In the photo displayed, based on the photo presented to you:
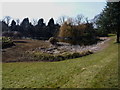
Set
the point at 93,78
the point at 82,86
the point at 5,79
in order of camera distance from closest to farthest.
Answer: the point at 82,86 < the point at 93,78 < the point at 5,79

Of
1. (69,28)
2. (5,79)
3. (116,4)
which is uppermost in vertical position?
(116,4)

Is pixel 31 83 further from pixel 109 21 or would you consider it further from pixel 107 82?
pixel 109 21

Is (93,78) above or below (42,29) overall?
below

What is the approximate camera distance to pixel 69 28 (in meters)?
35.4

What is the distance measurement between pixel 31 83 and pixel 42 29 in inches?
1624

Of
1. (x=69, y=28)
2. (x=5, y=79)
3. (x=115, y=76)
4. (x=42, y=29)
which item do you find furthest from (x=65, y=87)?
(x=42, y=29)

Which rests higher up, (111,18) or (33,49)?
(111,18)

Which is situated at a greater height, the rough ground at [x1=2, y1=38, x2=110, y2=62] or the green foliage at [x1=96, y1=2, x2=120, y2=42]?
the green foliage at [x1=96, y1=2, x2=120, y2=42]

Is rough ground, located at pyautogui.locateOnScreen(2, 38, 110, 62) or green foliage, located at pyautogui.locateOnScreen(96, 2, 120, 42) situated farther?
green foliage, located at pyautogui.locateOnScreen(96, 2, 120, 42)

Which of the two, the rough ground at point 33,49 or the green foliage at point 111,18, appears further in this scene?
the green foliage at point 111,18

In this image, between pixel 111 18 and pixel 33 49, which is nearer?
pixel 33 49

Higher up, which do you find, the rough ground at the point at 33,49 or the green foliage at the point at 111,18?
the green foliage at the point at 111,18

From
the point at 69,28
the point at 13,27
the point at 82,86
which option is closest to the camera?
the point at 82,86

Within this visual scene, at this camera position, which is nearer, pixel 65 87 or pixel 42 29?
pixel 65 87
